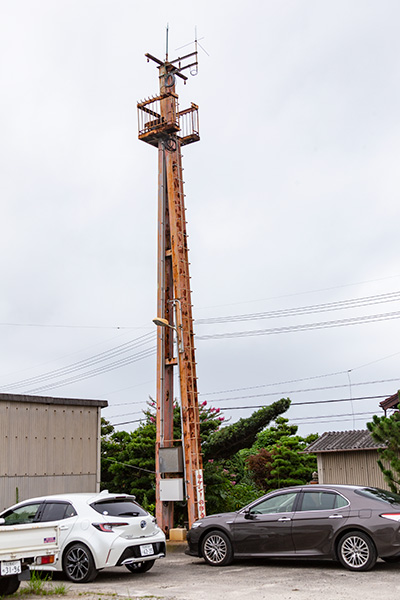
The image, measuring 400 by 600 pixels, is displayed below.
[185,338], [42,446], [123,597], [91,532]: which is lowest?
[123,597]

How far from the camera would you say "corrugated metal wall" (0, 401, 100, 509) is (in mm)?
17703

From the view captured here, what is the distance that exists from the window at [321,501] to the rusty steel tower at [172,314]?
6.28 metres

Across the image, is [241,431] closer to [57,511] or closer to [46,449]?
[46,449]

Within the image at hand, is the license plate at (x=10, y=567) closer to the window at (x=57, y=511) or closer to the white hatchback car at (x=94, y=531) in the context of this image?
the white hatchback car at (x=94, y=531)

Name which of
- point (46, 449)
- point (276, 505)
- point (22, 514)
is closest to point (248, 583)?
point (276, 505)

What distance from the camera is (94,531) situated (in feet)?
38.9

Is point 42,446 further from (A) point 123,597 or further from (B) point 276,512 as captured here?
(A) point 123,597

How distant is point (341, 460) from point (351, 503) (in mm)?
14664

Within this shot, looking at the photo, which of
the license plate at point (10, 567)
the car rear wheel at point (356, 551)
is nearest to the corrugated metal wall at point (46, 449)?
the license plate at point (10, 567)

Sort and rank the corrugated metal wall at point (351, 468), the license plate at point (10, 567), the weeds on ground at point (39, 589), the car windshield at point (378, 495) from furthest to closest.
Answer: the corrugated metal wall at point (351, 468) < the car windshield at point (378, 495) < the weeds on ground at point (39, 589) < the license plate at point (10, 567)

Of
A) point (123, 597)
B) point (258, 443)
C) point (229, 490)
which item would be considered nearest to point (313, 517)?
point (123, 597)

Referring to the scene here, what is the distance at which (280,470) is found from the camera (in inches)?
1394

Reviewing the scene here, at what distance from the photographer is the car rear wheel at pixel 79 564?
11.8 metres

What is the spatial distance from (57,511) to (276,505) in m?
3.87
